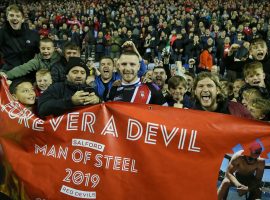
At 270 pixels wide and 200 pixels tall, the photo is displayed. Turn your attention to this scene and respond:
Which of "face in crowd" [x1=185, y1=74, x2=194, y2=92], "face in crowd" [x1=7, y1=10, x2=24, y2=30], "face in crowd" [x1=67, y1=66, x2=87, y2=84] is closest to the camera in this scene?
"face in crowd" [x1=67, y1=66, x2=87, y2=84]

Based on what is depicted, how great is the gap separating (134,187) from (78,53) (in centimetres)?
280

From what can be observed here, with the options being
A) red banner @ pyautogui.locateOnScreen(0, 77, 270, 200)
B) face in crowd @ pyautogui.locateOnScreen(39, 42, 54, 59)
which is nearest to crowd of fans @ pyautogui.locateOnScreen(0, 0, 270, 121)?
face in crowd @ pyautogui.locateOnScreen(39, 42, 54, 59)

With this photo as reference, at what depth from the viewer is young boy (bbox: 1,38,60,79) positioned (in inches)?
239

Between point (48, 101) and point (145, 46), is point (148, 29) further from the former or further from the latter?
point (48, 101)

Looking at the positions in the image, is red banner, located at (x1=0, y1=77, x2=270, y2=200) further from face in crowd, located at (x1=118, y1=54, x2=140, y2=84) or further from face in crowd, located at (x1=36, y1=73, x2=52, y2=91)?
face in crowd, located at (x1=36, y1=73, x2=52, y2=91)

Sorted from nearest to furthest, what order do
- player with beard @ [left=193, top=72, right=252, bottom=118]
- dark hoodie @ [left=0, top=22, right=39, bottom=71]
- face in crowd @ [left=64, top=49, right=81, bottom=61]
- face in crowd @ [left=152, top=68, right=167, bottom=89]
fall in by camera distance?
player with beard @ [left=193, top=72, right=252, bottom=118], face in crowd @ [left=64, top=49, right=81, bottom=61], dark hoodie @ [left=0, top=22, right=39, bottom=71], face in crowd @ [left=152, top=68, right=167, bottom=89]

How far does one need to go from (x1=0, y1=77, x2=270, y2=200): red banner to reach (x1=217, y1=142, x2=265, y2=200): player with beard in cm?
7

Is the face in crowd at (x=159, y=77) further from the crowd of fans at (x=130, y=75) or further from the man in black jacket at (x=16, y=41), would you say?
the man in black jacket at (x=16, y=41)

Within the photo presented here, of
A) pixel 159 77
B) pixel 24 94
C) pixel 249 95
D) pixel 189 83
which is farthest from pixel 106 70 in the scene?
pixel 249 95

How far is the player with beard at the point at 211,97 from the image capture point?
4.16 metres

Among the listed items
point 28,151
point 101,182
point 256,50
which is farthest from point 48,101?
point 256,50

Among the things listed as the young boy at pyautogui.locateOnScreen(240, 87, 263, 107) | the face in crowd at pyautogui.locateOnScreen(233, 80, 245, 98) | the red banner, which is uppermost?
the young boy at pyautogui.locateOnScreen(240, 87, 263, 107)

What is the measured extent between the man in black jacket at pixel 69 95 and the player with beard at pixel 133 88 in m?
0.45

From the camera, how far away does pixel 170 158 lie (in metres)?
3.77
